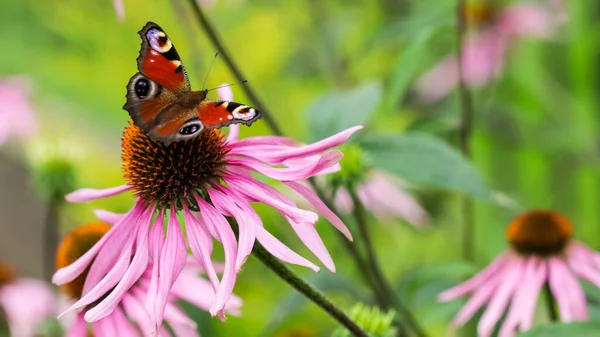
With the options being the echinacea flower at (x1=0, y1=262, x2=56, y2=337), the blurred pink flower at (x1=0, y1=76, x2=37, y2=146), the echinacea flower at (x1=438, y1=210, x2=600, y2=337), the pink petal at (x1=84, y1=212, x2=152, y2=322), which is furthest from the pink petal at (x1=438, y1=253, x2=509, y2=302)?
the blurred pink flower at (x1=0, y1=76, x2=37, y2=146)

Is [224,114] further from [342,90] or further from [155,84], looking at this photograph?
[342,90]

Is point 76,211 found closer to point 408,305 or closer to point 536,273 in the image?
point 408,305

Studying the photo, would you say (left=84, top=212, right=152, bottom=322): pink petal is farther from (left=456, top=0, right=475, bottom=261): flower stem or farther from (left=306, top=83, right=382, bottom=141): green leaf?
(left=456, top=0, right=475, bottom=261): flower stem

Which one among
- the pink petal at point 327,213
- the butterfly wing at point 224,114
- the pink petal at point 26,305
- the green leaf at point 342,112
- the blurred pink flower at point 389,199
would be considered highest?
the butterfly wing at point 224,114

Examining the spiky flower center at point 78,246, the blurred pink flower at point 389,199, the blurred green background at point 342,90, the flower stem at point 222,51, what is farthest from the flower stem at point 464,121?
the spiky flower center at point 78,246

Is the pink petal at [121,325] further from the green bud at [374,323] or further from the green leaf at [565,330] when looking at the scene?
the green leaf at [565,330]

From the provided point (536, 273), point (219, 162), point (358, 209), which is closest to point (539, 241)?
point (536, 273)
